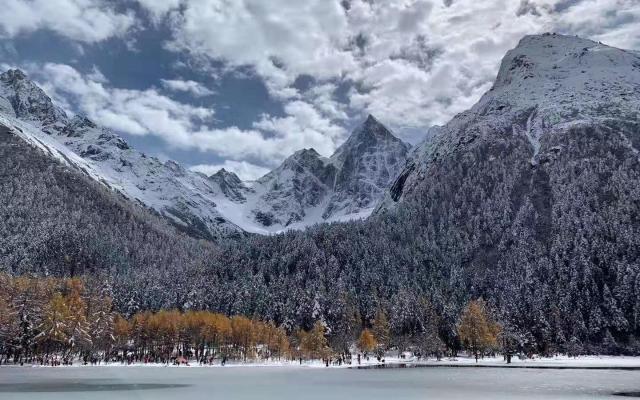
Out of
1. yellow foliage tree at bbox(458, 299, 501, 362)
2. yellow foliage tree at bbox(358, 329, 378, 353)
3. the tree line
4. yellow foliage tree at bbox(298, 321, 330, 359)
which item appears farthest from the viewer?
yellow foliage tree at bbox(358, 329, 378, 353)

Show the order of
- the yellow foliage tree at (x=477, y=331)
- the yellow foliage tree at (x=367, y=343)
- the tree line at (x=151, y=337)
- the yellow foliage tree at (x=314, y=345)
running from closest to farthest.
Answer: the tree line at (x=151, y=337)
the yellow foliage tree at (x=314, y=345)
the yellow foliage tree at (x=477, y=331)
the yellow foliage tree at (x=367, y=343)

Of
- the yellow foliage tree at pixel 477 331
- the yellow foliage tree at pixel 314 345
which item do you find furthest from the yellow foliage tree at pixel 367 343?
the yellow foliage tree at pixel 477 331

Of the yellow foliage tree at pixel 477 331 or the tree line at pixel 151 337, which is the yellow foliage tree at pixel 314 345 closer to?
the tree line at pixel 151 337

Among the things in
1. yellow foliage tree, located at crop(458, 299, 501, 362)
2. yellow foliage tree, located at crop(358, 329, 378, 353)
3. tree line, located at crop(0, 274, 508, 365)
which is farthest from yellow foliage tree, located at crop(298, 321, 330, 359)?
yellow foliage tree, located at crop(458, 299, 501, 362)

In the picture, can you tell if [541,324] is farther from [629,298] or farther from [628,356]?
[629,298]

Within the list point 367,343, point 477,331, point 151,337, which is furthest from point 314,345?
point 477,331

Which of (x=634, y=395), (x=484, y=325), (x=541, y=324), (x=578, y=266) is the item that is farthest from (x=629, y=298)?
(x=634, y=395)

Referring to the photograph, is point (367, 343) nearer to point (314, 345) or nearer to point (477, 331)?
point (314, 345)

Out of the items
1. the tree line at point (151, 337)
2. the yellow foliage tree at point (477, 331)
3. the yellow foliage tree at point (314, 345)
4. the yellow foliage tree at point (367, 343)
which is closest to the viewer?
the tree line at point (151, 337)

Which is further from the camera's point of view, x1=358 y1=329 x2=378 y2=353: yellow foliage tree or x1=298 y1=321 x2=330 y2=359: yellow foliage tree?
x1=358 y1=329 x2=378 y2=353: yellow foliage tree

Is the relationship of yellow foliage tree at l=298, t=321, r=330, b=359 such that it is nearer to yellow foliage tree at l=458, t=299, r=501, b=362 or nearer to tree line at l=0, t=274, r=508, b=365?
tree line at l=0, t=274, r=508, b=365

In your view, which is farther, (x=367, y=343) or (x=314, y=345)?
(x=367, y=343)

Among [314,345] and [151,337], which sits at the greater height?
[151,337]

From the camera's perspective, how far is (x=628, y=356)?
14912 centimetres
